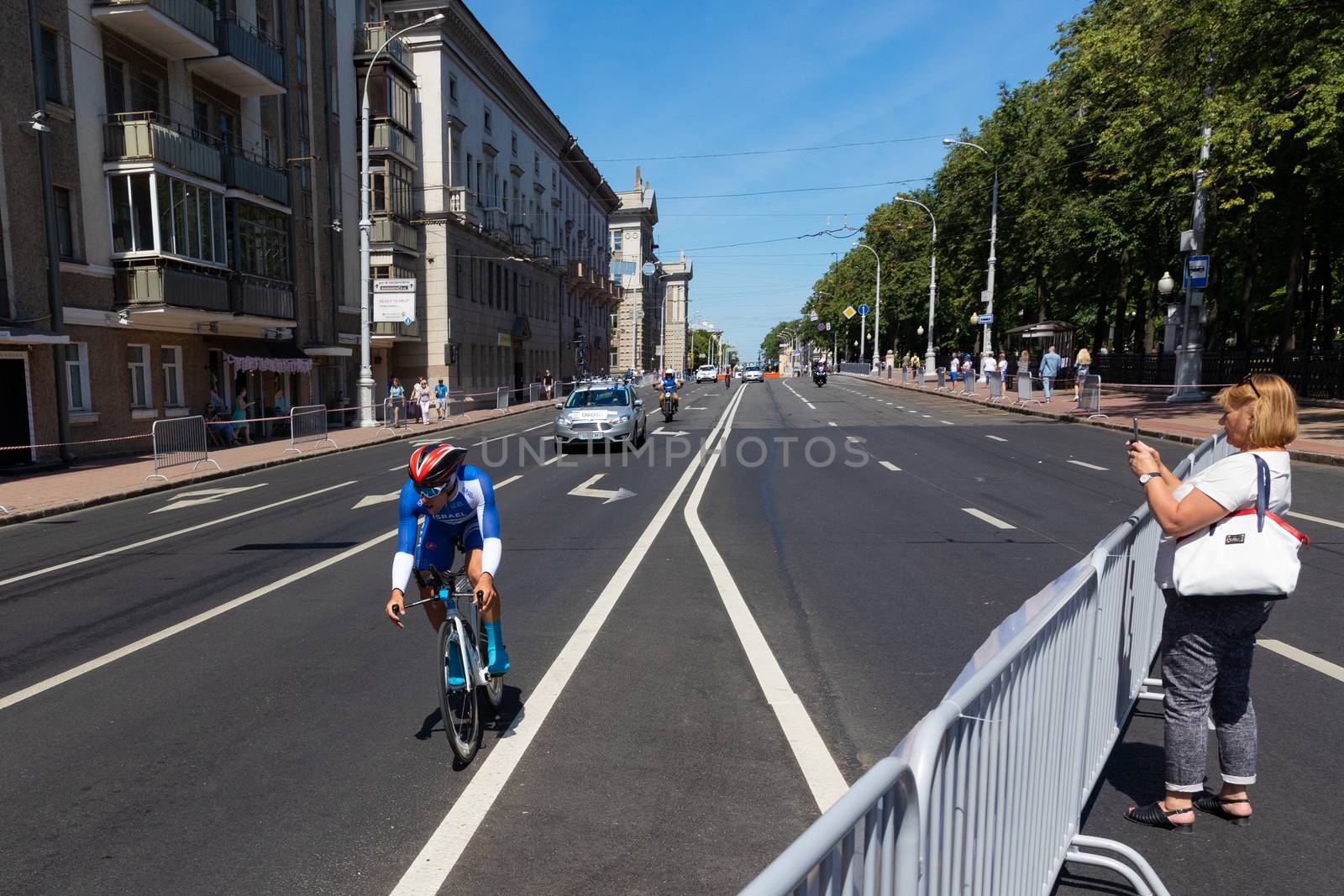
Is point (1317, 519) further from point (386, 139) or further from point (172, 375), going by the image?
point (386, 139)

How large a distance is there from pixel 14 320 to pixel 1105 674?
22079 millimetres

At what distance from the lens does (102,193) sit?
21.2 meters

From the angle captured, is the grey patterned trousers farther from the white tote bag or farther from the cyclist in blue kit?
the cyclist in blue kit

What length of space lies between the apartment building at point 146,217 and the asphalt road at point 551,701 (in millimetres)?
10962

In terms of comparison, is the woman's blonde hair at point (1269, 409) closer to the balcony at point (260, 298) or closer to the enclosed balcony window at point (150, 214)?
the enclosed balcony window at point (150, 214)

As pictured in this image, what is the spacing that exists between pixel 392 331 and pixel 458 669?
35.8 metres

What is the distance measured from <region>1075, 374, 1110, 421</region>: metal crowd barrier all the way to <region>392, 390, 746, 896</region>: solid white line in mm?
23178

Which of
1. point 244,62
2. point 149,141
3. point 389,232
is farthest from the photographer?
point 389,232

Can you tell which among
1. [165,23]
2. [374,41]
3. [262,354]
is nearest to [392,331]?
[262,354]

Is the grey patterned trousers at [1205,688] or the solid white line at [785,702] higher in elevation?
the grey patterned trousers at [1205,688]

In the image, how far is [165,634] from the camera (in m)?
6.55

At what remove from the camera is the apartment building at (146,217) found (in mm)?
19062

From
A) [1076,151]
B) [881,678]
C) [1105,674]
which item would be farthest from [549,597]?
[1076,151]

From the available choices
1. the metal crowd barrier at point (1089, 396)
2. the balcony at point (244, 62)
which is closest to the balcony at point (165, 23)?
the balcony at point (244, 62)
